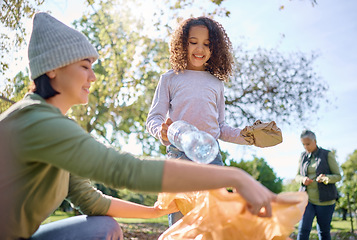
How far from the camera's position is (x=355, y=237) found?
38.1 feet

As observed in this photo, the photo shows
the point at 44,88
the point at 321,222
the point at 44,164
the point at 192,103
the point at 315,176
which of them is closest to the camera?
the point at 44,164

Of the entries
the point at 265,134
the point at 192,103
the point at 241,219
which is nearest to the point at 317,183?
the point at 265,134

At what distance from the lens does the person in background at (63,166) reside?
1259 mm

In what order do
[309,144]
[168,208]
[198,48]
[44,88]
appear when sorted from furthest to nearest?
[309,144] < [198,48] < [168,208] < [44,88]

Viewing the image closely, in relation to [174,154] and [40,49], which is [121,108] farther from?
[40,49]

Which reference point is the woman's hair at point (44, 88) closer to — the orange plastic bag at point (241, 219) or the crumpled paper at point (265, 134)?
the orange plastic bag at point (241, 219)

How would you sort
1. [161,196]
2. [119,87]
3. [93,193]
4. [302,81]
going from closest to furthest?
[93,193] → [161,196] → [119,87] → [302,81]

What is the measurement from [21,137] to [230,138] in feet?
5.35

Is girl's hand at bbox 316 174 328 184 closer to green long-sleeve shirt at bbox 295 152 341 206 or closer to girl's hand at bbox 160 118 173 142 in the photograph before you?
green long-sleeve shirt at bbox 295 152 341 206

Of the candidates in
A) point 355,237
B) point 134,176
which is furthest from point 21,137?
point 355,237

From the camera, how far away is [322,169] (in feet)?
19.1

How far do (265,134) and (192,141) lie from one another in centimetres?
49

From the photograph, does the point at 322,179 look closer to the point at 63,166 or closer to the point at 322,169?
the point at 322,169

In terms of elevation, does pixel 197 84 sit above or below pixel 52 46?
below
